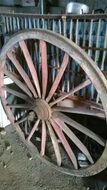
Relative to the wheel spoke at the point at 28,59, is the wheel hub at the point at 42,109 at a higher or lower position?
lower

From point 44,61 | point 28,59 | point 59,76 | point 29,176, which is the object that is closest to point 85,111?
point 59,76

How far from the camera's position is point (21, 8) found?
4070 mm

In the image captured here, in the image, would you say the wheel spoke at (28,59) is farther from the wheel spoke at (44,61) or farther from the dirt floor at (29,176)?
the dirt floor at (29,176)

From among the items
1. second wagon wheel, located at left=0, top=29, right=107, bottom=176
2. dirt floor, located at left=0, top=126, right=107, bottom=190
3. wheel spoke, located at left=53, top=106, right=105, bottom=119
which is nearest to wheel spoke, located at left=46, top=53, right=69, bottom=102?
second wagon wheel, located at left=0, top=29, right=107, bottom=176

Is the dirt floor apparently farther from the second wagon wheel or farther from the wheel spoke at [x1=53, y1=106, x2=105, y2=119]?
the wheel spoke at [x1=53, y1=106, x2=105, y2=119]

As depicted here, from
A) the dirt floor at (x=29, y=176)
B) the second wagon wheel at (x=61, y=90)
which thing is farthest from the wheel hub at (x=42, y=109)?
the dirt floor at (x=29, y=176)

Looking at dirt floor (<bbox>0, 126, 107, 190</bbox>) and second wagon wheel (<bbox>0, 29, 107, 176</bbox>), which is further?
dirt floor (<bbox>0, 126, 107, 190</bbox>)

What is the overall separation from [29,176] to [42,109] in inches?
26.2

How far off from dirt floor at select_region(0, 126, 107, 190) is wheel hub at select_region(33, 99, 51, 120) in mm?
564

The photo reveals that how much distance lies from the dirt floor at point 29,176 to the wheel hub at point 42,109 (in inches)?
22.2

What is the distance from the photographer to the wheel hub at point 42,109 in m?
1.75

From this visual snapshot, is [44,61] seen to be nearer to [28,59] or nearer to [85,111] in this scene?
[28,59]

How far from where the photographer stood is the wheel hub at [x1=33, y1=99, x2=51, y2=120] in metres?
1.75

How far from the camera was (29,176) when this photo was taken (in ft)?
6.66
